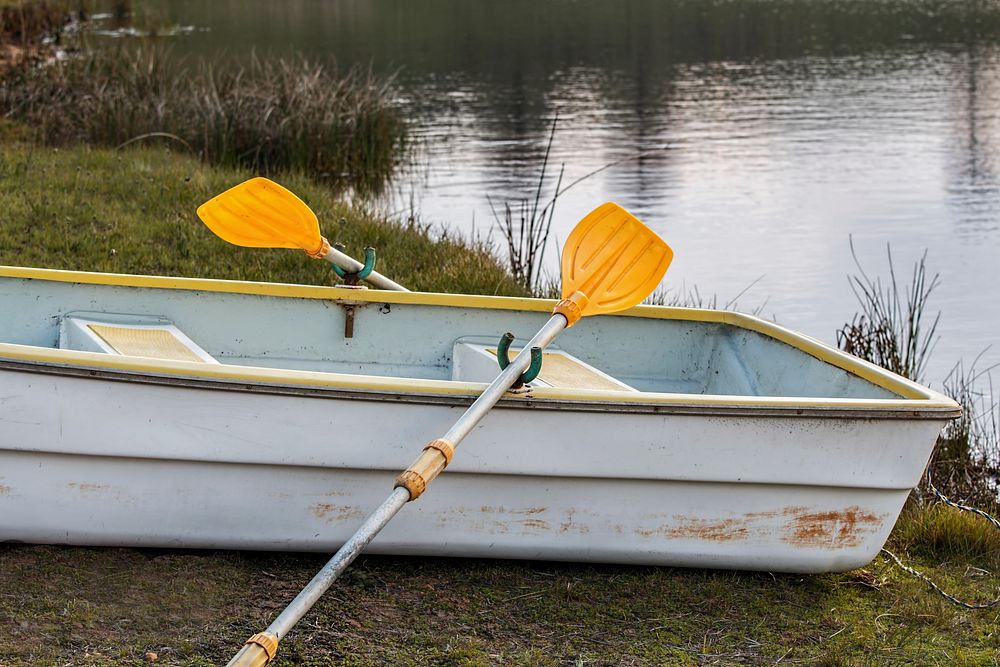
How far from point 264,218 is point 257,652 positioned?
188 centimetres

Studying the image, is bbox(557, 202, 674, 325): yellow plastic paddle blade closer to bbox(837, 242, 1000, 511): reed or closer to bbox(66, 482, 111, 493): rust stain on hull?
bbox(66, 482, 111, 493): rust stain on hull

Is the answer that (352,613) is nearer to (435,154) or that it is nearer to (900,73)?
(435,154)

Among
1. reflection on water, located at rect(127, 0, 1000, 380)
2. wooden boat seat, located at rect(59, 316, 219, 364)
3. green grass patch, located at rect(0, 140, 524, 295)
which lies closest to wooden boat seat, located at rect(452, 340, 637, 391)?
wooden boat seat, located at rect(59, 316, 219, 364)

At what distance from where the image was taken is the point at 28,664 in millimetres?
2756

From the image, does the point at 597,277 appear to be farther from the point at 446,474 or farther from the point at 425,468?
the point at 425,468

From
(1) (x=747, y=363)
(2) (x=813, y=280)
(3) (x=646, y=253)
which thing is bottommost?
(2) (x=813, y=280)

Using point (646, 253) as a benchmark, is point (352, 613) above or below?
below

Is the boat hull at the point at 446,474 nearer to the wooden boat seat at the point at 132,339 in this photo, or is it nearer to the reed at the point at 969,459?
the wooden boat seat at the point at 132,339

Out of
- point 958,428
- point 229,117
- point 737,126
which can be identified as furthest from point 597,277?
point 737,126

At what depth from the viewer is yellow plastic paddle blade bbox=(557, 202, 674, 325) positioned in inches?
139

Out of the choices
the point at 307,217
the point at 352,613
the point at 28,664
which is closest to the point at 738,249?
the point at 307,217

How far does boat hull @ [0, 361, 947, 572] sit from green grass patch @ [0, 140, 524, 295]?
2.72 meters

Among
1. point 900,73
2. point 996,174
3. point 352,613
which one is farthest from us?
point 900,73

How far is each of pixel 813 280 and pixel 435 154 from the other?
5.28m
